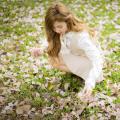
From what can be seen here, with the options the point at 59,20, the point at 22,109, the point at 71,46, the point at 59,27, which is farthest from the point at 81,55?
the point at 22,109

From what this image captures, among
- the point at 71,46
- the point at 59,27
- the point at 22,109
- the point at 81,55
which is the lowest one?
the point at 22,109

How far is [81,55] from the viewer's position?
4699mm

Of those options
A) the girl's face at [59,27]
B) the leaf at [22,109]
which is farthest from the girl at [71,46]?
the leaf at [22,109]

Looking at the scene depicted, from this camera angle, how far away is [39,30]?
719cm

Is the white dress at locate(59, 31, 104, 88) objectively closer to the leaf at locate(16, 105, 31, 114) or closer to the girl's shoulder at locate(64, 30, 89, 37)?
the girl's shoulder at locate(64, 30, 89, 37)

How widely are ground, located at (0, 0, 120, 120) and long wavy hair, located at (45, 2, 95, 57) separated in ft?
1.93

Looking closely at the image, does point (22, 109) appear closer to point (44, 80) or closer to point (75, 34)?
point (44, 80)

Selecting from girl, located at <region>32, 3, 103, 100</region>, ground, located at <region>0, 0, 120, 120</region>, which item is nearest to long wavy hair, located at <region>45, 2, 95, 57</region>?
girl, located at <region>32, 3, 103, 100</region>

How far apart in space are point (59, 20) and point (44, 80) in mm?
1425

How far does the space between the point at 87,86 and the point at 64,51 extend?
3.33 feet

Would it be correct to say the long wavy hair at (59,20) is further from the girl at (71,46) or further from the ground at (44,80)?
the ground at (44,80)

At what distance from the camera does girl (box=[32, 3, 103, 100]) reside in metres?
4.13

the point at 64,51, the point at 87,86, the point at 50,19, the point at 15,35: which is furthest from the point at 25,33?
the point at 87,86

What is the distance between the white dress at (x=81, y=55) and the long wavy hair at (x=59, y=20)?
0.09 meters
